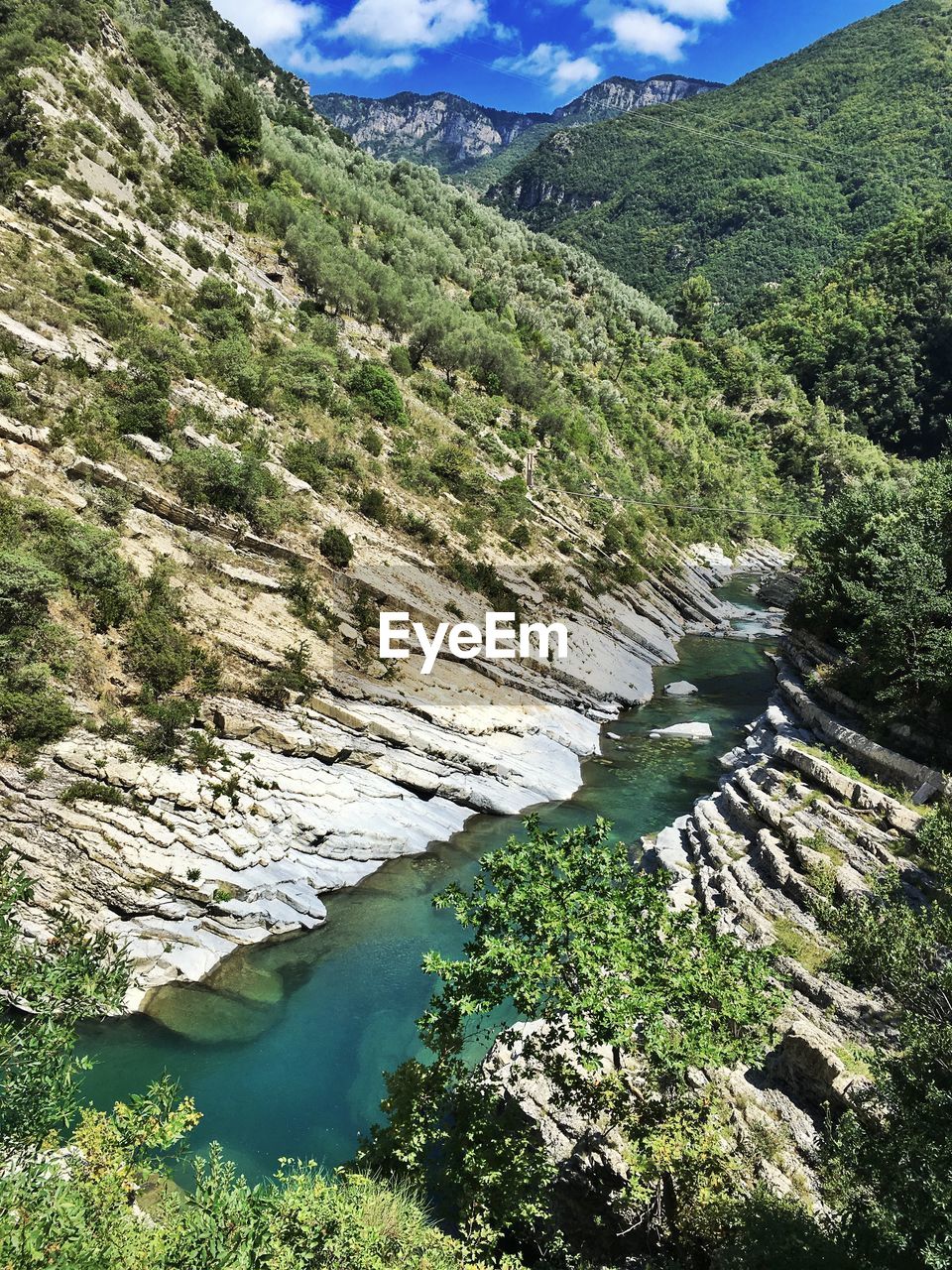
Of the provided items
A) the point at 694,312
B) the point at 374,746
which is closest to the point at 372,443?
the point at 374,746

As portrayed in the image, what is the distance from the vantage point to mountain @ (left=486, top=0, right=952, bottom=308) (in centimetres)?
13950

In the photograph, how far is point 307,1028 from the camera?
13617 millimetres

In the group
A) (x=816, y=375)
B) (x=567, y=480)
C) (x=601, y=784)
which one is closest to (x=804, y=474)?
(x=816, y=375)

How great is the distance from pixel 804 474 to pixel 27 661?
9305cm

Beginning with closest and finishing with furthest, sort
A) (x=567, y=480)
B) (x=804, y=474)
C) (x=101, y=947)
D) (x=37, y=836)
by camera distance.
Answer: (x=101, y=947) < (x=37, y=836) < (x=567, y=480) < (x=804, y=474)

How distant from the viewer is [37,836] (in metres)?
14.3

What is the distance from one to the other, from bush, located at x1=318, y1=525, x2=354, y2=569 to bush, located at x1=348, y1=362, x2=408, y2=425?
14588 millimetres

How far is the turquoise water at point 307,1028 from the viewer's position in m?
11.6

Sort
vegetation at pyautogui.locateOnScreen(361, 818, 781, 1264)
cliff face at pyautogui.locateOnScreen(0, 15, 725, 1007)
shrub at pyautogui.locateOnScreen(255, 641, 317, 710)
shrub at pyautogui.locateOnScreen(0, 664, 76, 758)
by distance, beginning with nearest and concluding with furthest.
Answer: vegetation at pyautogui.locateOnScreen(361, 818, 781, 1264)
shrub at pyautogui.locateOnScreen(0, 664, 76, 758)
cliff face at pyautogui.locateOnScreen(0, 15, 725, 1007)
shrub at pyautogui.locateOnScreen(255, 641, 317, 710)

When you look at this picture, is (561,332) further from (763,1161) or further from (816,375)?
(763,1161)

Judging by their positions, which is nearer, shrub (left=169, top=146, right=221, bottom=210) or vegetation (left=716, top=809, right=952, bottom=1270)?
vegetation (left=716, top=809, right=952, bottom=1270)

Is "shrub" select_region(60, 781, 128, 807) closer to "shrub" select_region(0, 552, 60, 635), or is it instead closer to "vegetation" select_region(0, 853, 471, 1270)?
"shrub" select_region(0, 552, 60, 635)

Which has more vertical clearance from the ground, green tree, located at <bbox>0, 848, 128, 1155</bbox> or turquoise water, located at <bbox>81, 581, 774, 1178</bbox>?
green tree, located at <bbox>0, 848, 128, 1155</bbox>

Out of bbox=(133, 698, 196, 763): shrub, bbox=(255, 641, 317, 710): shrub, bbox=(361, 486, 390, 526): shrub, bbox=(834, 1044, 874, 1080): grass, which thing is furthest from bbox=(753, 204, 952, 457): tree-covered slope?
bbox=(133, 698, 196, 763): shrub
